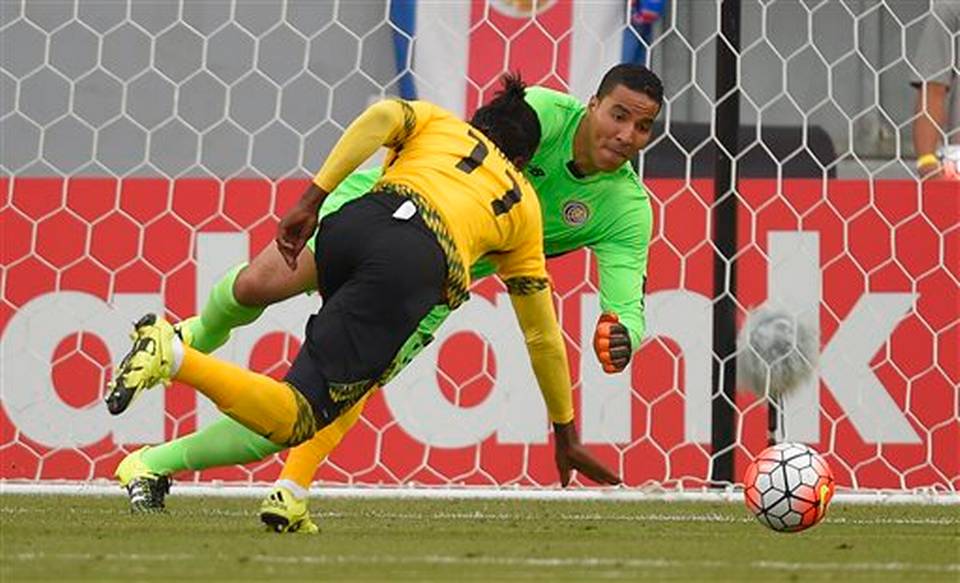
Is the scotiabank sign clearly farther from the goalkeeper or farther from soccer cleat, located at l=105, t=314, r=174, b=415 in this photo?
soccer cleat, located at l=105, t=314, r=174, b=415

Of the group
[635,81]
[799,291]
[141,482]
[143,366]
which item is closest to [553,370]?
[635,81]

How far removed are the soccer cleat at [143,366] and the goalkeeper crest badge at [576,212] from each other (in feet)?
5.67

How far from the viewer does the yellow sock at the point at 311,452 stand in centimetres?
589

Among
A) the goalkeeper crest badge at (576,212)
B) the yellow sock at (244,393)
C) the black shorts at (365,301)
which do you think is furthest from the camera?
the goalkeeper crest badge at (576,212)

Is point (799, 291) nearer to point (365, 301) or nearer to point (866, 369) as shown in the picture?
point (866, 369)

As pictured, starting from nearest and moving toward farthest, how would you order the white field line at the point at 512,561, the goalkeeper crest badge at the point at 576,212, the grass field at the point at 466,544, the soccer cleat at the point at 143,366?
the grass field at the point at 466,544 → the white field line at the point at 512,561 → the soccer cleat at the point at 143,366 → the goalkeeper crest badge at the point at 576,212

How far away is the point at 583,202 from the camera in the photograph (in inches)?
270

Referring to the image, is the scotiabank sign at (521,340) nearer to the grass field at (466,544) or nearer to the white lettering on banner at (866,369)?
the white lettering on banner at (866,369)

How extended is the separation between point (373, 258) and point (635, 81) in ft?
4.16

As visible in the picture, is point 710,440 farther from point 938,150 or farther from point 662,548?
point 662,548

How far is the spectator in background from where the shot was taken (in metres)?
8.84

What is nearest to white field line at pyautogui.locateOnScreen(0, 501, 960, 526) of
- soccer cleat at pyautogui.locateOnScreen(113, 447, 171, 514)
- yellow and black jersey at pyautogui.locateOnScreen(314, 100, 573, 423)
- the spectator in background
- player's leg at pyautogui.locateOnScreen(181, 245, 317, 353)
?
soccer cleat at pyautogui.locateOnScreen(113, 447, 171, 514)

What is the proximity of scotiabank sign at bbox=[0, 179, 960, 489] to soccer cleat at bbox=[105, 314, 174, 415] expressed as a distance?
9.06 ft

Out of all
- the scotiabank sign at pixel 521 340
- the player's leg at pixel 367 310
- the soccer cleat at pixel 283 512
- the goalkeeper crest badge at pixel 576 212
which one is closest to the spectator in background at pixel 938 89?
the scotiabank sign at pixel 521 340
